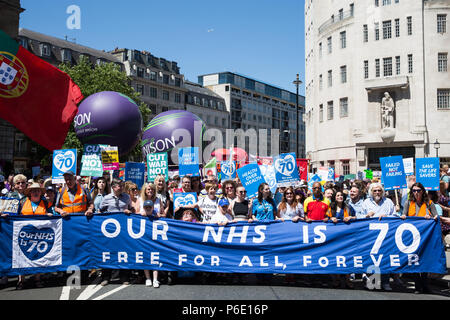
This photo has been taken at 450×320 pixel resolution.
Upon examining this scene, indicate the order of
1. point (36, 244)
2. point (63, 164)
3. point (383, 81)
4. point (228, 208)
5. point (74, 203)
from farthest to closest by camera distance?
point (383, 81)
point (63, 164)
point (228, 208)
point (74, 203)
point (36, 244)

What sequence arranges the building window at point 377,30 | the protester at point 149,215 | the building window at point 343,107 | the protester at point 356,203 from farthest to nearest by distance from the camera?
the building window at point 343,107, the building window at point 377,30, the protester at point 356,203, the protester at point 149,215

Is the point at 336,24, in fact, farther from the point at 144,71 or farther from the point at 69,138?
the point at 144,71

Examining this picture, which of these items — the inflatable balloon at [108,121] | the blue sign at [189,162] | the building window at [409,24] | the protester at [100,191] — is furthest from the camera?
the building window at [409,24]

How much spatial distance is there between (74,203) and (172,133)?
8.86 metres

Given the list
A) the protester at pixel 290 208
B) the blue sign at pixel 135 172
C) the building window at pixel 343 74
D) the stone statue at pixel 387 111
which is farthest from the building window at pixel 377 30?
the protester at pixel 290 208

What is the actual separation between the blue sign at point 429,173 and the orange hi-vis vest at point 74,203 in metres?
7.27

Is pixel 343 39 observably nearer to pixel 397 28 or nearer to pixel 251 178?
pixel 397 28

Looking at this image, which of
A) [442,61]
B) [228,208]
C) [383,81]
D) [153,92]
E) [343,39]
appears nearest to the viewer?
[228,208]

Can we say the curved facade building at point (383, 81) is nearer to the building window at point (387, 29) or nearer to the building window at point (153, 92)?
the building window at point (387, 29)

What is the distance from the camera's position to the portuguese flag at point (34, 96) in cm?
895

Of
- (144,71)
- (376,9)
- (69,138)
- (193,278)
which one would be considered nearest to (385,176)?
(193,278)

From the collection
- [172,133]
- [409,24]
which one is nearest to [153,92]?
[409,24]

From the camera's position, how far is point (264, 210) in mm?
8461

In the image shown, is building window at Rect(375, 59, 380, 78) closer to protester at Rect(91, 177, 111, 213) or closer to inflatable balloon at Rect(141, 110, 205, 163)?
inflatable balloon at Rect(141, 110, 205, 163)
